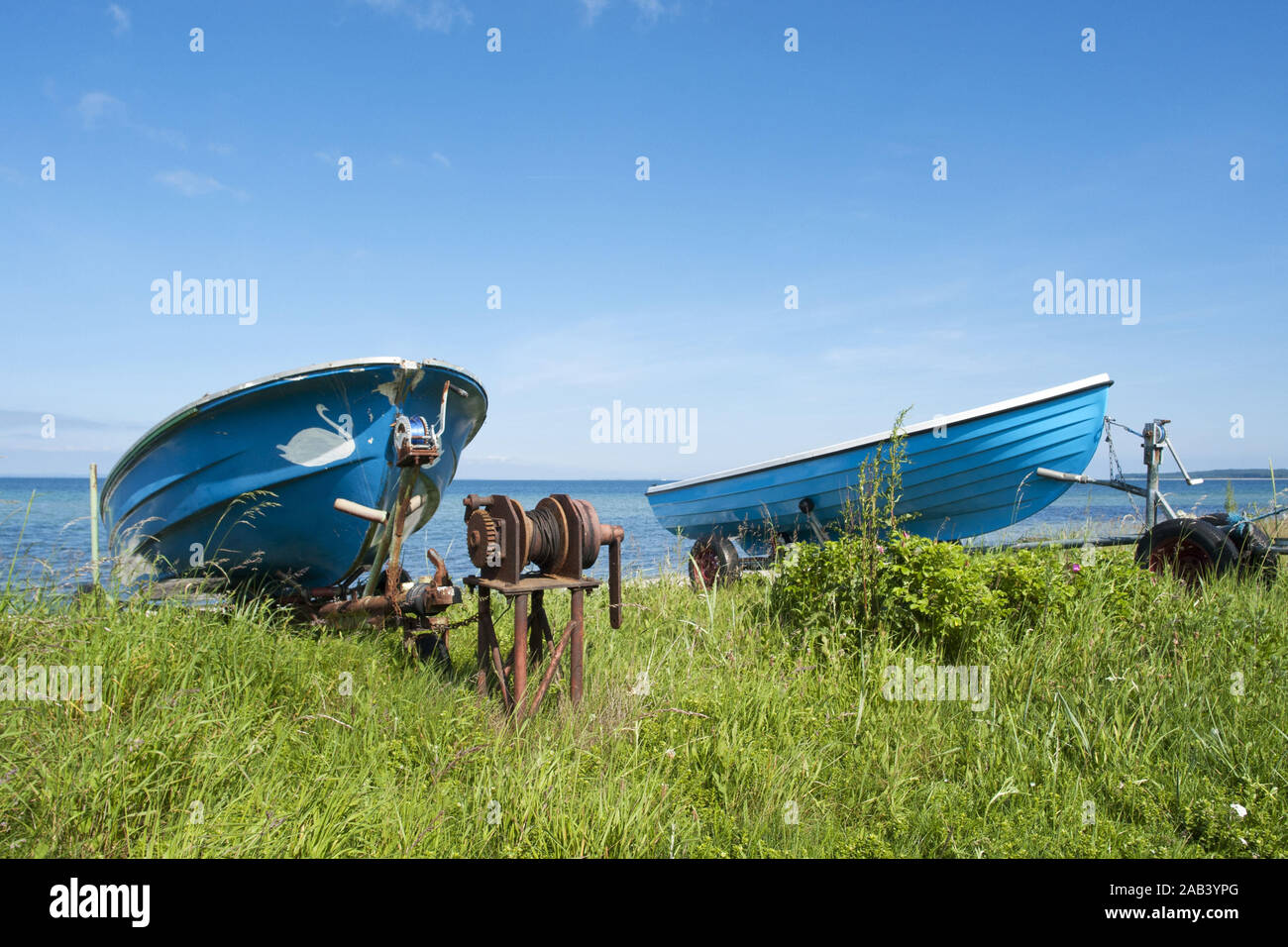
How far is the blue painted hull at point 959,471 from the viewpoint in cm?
714

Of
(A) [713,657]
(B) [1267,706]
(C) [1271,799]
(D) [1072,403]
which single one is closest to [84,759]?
(A) [713,657]

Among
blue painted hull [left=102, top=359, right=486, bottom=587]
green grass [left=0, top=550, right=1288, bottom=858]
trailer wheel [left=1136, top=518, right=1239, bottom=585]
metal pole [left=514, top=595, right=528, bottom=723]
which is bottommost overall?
green grass [left=0, top=550, right=1288, bottom=858]

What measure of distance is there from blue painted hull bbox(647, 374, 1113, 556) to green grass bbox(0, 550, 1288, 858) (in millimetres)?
2916

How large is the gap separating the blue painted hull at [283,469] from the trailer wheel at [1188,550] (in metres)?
5.45

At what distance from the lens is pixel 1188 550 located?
5801mm

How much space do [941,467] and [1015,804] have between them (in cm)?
512

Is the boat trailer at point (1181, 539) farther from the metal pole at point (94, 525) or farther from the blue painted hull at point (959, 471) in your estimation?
the metal pole at point (94, 525)

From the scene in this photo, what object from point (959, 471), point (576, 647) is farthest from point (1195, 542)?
point (576, 647)

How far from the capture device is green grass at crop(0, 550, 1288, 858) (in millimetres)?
2318

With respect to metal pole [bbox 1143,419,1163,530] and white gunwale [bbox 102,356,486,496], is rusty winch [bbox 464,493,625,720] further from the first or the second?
metal pole [bbox 1143,419,1163,530]

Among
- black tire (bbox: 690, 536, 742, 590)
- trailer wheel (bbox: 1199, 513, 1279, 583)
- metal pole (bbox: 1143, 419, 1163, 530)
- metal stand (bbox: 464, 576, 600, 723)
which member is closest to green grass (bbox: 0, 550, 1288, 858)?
metal stand (bbox: 464, 576, 600, 723)

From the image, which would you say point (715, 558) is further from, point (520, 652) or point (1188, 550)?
point (520, 652)
